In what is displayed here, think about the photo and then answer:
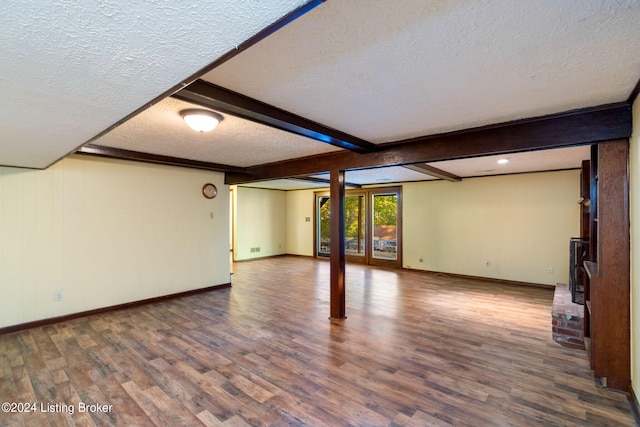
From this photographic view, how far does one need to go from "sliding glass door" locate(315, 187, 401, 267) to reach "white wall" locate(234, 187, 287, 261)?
2472 millimetres

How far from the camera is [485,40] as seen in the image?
1.41m

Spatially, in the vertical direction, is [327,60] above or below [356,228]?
above

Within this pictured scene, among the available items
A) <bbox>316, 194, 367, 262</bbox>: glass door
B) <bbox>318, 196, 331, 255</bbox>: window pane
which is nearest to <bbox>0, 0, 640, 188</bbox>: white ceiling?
<bbox>316, 194, 367, 262</bbox>: glass door

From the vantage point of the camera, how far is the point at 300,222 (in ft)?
31.4

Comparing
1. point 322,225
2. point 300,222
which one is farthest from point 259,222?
point 322,225

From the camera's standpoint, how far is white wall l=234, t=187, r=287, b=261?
8516 mm

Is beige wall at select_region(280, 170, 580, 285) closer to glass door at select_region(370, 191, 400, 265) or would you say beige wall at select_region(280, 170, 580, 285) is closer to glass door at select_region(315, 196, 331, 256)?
glass door at select_region(370, 191, 400, 265)

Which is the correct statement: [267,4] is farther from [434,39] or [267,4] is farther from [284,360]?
[284,360]

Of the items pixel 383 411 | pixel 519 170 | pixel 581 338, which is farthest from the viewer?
pixel 519 170

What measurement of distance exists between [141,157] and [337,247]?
9.51 feet

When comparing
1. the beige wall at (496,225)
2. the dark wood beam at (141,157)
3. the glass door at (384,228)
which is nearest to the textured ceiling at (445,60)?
the dark wood beam at (141,157)

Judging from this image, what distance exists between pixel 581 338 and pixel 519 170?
10.7 feet

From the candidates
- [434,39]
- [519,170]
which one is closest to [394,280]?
[519,170]

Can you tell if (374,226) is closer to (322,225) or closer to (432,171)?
(322,225)
